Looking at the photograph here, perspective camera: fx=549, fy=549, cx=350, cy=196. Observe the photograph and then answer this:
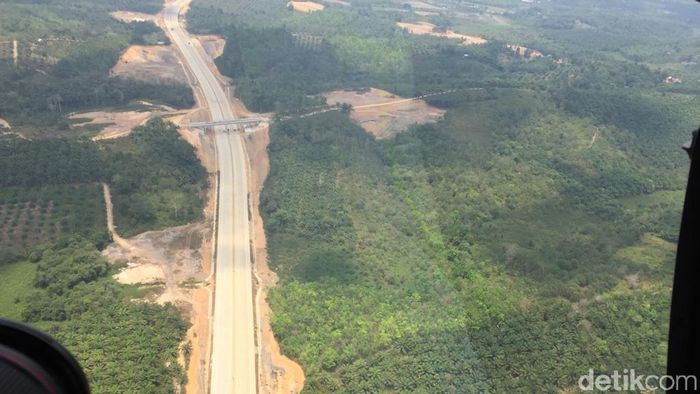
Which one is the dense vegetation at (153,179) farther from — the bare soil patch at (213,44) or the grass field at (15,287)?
the bare soil patch at (213,44)

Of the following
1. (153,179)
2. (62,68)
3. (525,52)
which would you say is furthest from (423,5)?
(153,179)

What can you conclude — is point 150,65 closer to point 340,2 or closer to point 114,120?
point 114,120

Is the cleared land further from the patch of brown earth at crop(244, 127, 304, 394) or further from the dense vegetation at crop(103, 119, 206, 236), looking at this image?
the patch of brown earth at crop(244, 127, 304, 394)

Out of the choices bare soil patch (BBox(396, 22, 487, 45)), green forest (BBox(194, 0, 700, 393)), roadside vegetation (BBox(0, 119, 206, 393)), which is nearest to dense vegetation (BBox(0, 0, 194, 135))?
roadside vegetation (BBox(0, 119, 206, 393))

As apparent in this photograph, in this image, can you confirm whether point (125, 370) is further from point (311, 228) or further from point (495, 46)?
point (495, 46)

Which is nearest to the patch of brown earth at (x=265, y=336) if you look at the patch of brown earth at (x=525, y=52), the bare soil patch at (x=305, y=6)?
the patch of brown earth at (x=525, y=52)
